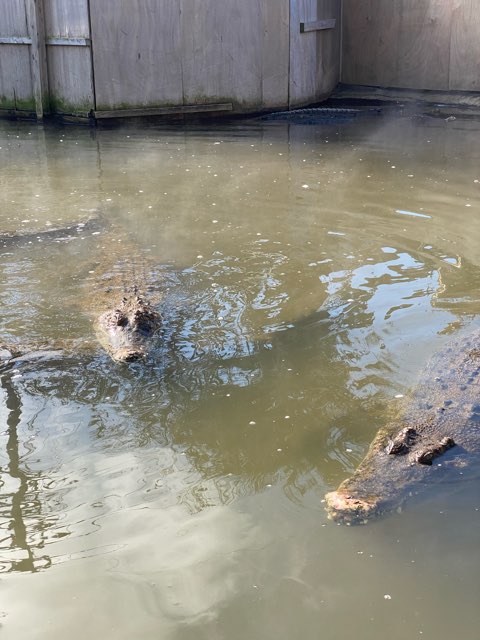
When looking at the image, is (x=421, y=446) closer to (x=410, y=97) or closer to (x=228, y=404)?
(x=228, y=404)

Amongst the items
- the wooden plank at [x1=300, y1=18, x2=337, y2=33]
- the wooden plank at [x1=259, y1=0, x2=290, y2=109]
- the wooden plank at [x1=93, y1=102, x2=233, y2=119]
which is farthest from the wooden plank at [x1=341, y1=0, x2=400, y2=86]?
the wooden plank at [x1=93, y1=102, x2=233, y2=119]

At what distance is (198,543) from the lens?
129 inches

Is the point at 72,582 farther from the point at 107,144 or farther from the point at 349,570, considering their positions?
the point at 107,144

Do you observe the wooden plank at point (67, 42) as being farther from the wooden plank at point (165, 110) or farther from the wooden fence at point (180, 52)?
the wooden plank at point (165, 110)

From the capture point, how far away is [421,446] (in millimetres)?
3818

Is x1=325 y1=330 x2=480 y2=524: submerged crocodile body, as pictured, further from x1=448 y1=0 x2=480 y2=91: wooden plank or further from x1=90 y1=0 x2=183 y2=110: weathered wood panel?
x1=448 y1=0 x2=480 y2=91: wooden plank

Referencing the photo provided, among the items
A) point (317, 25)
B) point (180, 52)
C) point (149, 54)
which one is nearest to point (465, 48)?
point (317, 25)

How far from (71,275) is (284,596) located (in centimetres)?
399

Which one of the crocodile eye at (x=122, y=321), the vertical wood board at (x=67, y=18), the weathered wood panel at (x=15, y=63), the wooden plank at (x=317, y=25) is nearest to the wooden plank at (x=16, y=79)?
the weathered wood panel at (x=15, y=63)

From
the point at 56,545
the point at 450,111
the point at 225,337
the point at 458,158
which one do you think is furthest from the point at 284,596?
the point at 450,111

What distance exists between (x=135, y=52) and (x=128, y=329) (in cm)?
843

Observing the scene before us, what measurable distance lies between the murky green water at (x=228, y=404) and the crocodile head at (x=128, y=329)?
10 cm

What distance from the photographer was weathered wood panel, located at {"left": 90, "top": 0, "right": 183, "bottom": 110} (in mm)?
11945

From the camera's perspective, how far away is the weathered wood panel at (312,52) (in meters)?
12.9
